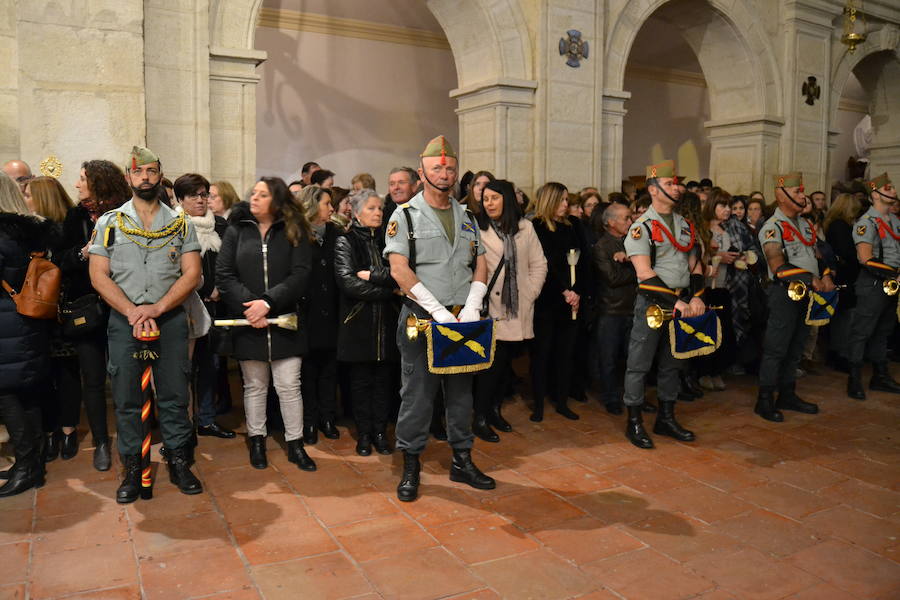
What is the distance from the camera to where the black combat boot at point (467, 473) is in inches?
162

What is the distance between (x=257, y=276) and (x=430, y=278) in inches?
38.2

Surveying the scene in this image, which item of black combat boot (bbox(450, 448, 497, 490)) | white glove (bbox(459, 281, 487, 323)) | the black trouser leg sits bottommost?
black combat boot (bbox(450, 448, 497, 490))

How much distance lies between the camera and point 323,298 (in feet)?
15.6

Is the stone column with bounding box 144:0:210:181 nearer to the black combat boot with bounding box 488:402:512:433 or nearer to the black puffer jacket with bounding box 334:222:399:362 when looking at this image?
the black puffer jacket with bounding box 334:222:399:362

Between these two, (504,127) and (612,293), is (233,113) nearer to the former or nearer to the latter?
(504,127)

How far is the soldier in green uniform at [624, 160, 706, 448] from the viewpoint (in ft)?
15.7

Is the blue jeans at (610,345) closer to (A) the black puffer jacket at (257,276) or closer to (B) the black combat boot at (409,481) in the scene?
(B) the black combat boot at (409,481)

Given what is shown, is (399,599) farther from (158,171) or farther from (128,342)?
(158,171)

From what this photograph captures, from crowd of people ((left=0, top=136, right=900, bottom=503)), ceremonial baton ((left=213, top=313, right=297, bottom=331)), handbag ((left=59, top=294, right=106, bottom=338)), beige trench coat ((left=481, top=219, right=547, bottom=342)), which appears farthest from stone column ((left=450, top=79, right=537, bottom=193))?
handbag ((left=59, top=294, right=106, bottom=338))

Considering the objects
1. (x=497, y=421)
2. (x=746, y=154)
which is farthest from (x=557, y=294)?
(x=746, y=154)

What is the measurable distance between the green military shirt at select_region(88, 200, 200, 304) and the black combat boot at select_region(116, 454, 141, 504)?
816 mm

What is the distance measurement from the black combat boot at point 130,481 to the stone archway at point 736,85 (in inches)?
330

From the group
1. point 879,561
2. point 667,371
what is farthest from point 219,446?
point 879,561

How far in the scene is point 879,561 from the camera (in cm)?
332
